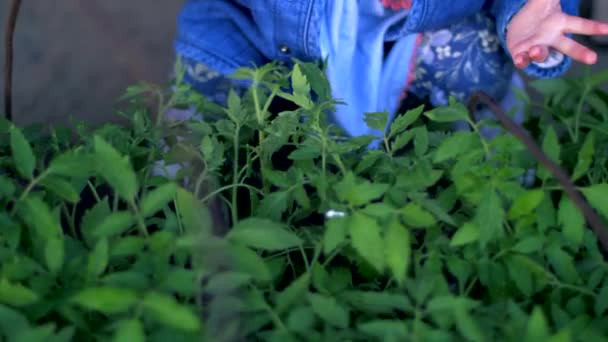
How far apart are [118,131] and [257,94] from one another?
108mm

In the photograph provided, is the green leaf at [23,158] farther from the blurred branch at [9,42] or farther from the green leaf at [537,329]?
the green leaf at [537,329]

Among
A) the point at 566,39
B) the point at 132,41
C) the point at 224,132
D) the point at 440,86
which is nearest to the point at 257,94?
the point at 224,132

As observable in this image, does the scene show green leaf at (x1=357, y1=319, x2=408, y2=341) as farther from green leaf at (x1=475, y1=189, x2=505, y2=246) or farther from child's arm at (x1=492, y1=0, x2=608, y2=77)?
child's arm at (x1=492, y1=0, x2=608, y2=77)

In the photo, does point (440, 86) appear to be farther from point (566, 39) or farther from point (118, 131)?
point (118, 131)

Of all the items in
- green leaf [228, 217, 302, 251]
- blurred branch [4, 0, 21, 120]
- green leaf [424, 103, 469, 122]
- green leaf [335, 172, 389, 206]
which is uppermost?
blurred branch [4, 0, 21, 120]

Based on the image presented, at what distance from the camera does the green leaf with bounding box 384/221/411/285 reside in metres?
0.34

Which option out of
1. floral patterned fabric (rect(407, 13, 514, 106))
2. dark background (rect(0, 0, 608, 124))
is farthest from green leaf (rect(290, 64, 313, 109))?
dark background (rect(0, 0, 608, 124))

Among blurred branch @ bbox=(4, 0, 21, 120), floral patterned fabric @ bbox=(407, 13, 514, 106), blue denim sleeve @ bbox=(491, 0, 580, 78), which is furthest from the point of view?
floral patterned fabric @ bbox=(407, 13, 514, 106)

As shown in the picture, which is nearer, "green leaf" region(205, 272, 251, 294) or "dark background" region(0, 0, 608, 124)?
"green leaf" region(205, 272, 251, 294)

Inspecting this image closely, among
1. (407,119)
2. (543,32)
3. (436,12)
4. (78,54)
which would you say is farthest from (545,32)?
(78,54)

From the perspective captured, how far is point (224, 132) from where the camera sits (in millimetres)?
491

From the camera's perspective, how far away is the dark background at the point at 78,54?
119 centimetres

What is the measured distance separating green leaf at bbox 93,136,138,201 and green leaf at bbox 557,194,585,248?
9.5 inches

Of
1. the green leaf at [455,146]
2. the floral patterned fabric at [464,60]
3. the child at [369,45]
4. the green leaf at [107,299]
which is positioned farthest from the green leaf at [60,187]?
the floral patterned fabric at [464,60]
